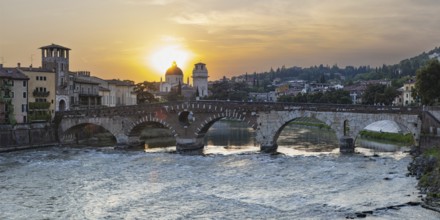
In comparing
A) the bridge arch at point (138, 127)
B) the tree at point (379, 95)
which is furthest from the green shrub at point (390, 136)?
the bridge arch at point (138, 127)

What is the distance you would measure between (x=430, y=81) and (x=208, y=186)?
103 ft

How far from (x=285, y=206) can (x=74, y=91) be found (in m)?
46.8

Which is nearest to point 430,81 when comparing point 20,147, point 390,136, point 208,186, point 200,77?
point 390,136

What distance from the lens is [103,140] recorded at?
62000 millimetres

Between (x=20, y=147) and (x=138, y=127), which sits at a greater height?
(x=138, y=127)

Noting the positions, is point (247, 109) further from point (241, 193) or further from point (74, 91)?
point (74, 91)

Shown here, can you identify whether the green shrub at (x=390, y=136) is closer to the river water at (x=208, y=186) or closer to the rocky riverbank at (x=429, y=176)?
the river water at (x=208, y=186)

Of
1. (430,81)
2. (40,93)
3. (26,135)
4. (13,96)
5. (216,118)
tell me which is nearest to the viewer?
(216,118)

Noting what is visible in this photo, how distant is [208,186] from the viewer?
3150 cm

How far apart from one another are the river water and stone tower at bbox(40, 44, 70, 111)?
16378 millimetres

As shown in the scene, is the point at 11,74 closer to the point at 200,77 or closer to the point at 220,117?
the point at 220,117

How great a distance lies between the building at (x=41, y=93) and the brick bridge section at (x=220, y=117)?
222cm

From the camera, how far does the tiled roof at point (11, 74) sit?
53.6m

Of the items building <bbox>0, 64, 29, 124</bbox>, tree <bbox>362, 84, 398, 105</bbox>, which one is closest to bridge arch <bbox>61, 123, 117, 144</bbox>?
building <bbox>0, 64, 29, 124</bbox>
